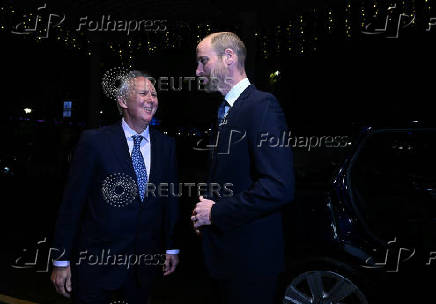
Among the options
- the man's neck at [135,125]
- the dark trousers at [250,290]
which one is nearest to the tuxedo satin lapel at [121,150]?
the man's neck at [135,125]

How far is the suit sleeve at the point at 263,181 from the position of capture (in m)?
1.57

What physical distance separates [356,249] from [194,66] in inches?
88.5

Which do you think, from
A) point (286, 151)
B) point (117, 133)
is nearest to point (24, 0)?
point (117, 133)

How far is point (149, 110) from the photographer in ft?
7.93

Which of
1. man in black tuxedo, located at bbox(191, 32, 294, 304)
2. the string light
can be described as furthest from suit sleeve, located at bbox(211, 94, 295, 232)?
the string light

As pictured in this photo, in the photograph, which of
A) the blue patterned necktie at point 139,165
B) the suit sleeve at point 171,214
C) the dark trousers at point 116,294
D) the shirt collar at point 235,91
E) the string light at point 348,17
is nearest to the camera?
the shirt collar at point 235,91

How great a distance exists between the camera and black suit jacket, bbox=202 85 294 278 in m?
1.58

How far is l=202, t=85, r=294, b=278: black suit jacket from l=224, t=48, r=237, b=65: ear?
160 mm

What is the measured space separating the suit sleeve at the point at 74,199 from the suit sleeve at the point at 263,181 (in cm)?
94

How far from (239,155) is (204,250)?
49 cm

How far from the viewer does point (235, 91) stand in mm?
1837

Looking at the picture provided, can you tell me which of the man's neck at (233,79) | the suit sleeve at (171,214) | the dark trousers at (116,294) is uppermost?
the man's neck at (233,79)

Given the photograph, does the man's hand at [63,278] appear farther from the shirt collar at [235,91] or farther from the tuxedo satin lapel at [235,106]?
the shirt collar at [235,91]

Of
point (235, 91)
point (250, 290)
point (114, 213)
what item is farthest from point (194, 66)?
point (250, 290)
